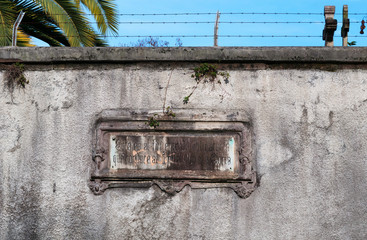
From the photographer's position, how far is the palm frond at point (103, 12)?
8743 mm

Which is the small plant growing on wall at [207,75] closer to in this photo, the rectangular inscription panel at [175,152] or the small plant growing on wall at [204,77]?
the small plant growing on wall at [204,77]

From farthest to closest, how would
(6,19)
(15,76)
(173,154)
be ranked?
(6,19) → (15,76) → (173,154)

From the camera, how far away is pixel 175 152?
3.92 metres

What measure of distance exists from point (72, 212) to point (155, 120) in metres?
1.11

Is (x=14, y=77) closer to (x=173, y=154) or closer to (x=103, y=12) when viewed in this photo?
(x=173, y=154)

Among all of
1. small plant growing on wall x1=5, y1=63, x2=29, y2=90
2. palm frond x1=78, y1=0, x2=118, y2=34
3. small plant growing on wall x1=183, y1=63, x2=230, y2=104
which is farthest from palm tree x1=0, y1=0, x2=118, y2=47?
small plant growing on wall x1=183, y1=63, x2=230, y2=104

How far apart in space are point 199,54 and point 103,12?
547cm

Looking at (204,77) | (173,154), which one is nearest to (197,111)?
(204,77)

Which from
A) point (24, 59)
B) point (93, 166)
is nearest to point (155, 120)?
point (93, 166)

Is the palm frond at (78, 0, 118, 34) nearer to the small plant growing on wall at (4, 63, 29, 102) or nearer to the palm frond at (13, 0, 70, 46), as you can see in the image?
the palm frond at (13, 0, 70, 46)

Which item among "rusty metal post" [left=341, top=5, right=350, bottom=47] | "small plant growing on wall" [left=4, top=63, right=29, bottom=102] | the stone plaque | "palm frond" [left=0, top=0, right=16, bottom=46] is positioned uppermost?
"palm frond" [left=0, top=0, right=16, bottom=46]

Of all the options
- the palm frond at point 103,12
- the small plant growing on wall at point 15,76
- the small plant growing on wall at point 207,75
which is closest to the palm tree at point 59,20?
the palm frond at point 103,12

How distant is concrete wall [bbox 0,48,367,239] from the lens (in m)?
3.83

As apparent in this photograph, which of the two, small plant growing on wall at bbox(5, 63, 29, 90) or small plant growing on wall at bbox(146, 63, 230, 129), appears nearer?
small plant growing on wall at bbox(146, 63, 230, 129)
